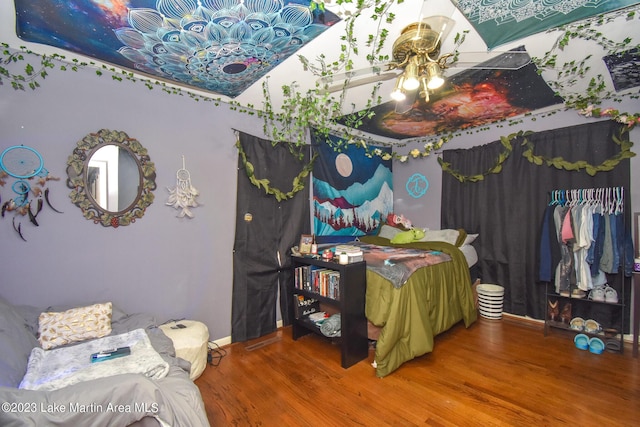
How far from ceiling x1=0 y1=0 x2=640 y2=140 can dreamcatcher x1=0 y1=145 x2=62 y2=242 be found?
755 mm

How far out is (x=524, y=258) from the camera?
11.5 feet

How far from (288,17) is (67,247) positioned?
2.32 m

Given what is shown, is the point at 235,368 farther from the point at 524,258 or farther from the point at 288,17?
the point at 524,258

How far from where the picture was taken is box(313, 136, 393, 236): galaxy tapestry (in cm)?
378

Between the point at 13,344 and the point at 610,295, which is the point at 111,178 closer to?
the point at 13,344

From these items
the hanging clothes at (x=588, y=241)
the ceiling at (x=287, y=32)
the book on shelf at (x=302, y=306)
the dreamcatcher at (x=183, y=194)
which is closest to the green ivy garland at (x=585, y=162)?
the hanging clothes at (x=588, y=241)

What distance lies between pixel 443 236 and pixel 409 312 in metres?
1.73

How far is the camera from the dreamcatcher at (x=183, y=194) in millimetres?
2629

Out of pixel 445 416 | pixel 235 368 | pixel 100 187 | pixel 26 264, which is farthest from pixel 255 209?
pixel 445 416

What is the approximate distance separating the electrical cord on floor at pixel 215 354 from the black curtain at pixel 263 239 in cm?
18

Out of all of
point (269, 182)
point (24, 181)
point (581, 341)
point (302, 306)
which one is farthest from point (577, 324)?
point (24, 181)

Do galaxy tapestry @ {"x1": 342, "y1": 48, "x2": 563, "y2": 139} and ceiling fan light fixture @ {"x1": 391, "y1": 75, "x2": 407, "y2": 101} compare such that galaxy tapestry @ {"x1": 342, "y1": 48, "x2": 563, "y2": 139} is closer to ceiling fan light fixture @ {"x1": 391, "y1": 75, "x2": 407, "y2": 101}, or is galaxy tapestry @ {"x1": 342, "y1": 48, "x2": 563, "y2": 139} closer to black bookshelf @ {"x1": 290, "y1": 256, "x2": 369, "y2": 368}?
ceiling fan light fixture @ {"x1": 391, "y1": 75, "x2": 407, "y2": 101}

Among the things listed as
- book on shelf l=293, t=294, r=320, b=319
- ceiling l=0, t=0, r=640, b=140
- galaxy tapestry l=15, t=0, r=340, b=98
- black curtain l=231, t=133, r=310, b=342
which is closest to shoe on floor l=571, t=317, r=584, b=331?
ceiling l=0, t=0, r=640, b=140

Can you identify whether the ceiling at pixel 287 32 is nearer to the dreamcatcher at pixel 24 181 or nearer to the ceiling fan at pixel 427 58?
the ceiling fan at pixel 427 58
